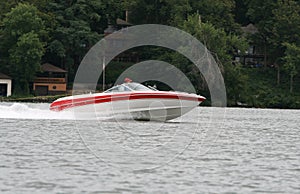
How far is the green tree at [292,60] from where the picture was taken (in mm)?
107037

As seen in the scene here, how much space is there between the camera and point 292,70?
4230 inches

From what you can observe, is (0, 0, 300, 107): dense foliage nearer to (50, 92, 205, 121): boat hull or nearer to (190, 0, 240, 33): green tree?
(190, 0, 240, 33): green tree

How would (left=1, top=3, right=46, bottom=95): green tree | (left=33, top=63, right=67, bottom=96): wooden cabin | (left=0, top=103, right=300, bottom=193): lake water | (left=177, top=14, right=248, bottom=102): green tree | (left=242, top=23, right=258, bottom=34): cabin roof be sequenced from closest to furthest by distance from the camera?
(left=0, top=103, right=300, bottom=193): lake water < (left=1, top=3, right=46, bottom=95): green tree < (left=177, top=14, right=248, bottom=102): green tree < (left=33, top=63, right=67, bottom=96): wooden cabin < (left=242, top=23, right=258, bottom=34): cabin roof

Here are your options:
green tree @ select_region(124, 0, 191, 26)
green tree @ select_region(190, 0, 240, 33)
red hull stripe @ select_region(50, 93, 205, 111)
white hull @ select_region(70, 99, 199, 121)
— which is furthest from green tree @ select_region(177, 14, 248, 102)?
red hull stripe @ select_region(50, 93, 205, 111)

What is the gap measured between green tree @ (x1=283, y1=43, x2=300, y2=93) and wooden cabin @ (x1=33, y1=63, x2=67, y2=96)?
31.1 meters

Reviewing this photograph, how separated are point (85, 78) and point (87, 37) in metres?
8.00

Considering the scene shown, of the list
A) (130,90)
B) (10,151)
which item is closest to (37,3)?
(130,90)

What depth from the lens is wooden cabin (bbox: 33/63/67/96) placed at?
99688mm

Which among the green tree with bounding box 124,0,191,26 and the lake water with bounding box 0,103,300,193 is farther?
the green tree with bounding box 124,0,191,26

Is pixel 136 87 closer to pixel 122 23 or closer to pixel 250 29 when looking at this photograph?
pixel 122 23

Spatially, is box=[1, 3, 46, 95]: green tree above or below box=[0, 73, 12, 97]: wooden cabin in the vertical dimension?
above

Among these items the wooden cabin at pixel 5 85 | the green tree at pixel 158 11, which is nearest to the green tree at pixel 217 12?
the green tree at pixel 158 11

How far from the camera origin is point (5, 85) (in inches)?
3831

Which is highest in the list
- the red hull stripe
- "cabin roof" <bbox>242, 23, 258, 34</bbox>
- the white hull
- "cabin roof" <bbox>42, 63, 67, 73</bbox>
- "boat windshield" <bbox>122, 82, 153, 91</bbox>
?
"cabin roof" <bbox>242, 23, 258, 34</bbox>
